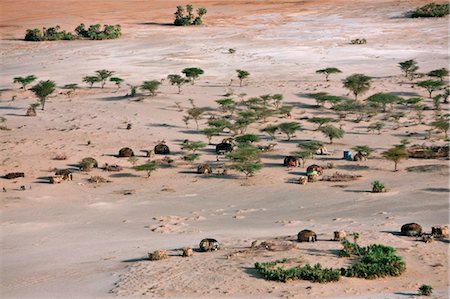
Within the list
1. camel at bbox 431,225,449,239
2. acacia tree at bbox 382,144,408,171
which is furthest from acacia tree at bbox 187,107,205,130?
camel at bbox 431,225,449,239

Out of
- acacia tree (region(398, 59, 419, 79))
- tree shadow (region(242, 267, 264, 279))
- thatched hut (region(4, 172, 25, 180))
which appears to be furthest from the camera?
acacia tree (region(398, 59, 419, 79))

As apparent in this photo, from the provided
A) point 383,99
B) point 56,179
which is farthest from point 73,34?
→ point 56,179

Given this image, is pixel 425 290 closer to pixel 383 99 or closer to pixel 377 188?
pixel 377 188

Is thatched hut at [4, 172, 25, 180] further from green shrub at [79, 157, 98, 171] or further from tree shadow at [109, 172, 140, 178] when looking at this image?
tree shadow at [109, 172, 140, 178]

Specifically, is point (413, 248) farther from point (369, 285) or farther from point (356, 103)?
point (356, 103)

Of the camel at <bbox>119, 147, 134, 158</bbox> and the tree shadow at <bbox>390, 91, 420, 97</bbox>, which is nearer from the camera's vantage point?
the camel at <bbox>119, 147, 134, 158</bbox>

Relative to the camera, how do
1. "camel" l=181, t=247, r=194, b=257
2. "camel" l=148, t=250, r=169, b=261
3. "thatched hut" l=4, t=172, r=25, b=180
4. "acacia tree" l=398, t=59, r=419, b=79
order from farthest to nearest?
"acacia tree" l=398, t=59, r=419, b=79 → "thatched hut" l=4, t=172, r=25, b=180 → "camel" l=181, t=247, r=194, b=257 → "camel" l=148, t=250, r=169, b=261

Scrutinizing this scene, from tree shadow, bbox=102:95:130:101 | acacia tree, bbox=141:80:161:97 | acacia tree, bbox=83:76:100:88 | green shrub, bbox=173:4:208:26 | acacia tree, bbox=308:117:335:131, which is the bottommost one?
acacia tree, bbox=308:117:335:131
